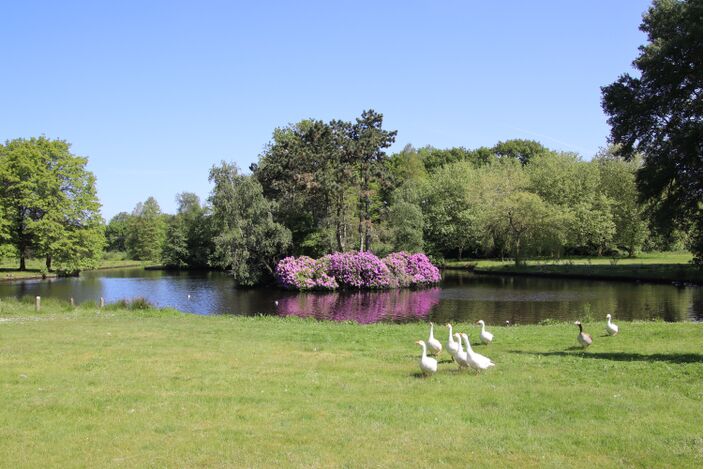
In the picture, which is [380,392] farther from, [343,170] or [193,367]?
[343,170]

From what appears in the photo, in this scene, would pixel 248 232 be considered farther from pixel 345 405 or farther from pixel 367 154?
pixel 345 405

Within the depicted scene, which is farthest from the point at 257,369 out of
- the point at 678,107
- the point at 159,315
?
the point at 678,107

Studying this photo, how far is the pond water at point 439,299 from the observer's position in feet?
124

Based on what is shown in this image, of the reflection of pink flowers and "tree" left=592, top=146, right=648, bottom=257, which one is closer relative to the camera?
the reflection of pink flowers

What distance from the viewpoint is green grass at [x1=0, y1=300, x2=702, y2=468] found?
27.5 feet

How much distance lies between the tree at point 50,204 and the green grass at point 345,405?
169ft

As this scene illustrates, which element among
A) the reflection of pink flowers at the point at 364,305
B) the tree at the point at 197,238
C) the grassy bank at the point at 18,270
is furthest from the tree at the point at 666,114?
the tree at the point at 197,238

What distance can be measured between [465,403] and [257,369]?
6.05 m

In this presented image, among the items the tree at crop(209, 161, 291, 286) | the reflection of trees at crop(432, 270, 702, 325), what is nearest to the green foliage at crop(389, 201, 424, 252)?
the reflection of trees at crop(432, 270, 702, 325)

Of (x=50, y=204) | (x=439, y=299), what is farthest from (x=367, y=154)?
(x=50, y=204)

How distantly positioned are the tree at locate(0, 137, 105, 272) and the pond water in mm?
3874

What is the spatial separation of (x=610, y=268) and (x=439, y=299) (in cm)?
2822

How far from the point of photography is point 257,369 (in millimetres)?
14727

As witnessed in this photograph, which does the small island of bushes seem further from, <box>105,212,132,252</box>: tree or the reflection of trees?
<box>105,212,132,252</box>: tree
